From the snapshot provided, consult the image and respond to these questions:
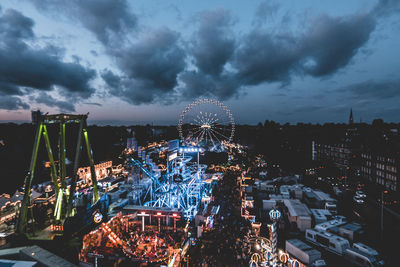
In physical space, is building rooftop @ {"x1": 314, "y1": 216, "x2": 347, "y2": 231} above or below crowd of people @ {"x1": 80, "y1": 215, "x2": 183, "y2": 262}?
below

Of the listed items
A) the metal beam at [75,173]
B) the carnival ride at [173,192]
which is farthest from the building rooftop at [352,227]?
the metal beam at [75,173]

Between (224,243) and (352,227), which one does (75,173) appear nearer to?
(224,243)

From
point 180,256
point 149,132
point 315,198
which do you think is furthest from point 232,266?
point 149,132

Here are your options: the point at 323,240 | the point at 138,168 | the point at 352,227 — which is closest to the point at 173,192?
the point at 138,168

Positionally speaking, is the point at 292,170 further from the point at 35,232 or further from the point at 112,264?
the point at 35,232

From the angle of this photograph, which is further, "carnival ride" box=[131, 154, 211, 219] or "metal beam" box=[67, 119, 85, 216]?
"carnival ride" box=[131, 154, 211, 219]

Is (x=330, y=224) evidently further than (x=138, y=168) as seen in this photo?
No

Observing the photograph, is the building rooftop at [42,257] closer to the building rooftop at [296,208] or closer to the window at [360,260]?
the window at [360,260]

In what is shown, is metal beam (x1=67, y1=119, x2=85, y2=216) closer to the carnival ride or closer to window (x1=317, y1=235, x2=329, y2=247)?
the carnival ride

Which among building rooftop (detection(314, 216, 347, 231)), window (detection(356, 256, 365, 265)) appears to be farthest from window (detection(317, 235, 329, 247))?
window (detection(356, 256, 365, 265))
